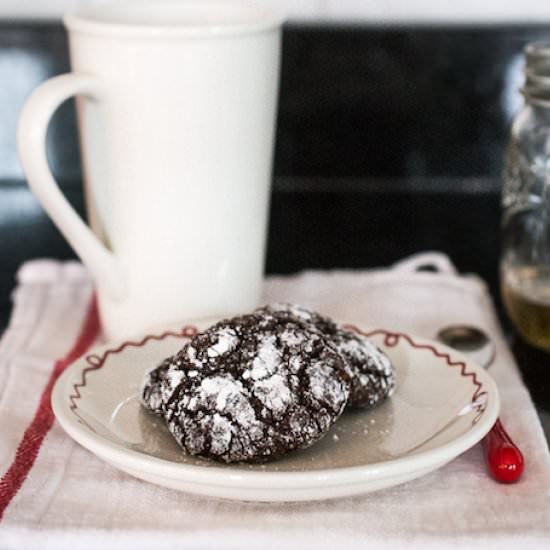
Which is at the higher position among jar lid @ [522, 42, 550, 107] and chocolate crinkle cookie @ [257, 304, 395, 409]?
jar lid @ [522, 42, 550, 107]

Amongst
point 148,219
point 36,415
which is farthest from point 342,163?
point 36,415

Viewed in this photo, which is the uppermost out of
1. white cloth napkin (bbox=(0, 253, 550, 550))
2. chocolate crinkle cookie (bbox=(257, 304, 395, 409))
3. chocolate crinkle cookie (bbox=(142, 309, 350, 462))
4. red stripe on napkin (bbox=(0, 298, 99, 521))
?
chocolate crinkle cookie (bbox=(142, 309, 350, 462))

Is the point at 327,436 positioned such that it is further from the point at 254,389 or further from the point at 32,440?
the point at 32,440

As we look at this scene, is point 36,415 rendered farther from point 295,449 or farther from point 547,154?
point 547,154

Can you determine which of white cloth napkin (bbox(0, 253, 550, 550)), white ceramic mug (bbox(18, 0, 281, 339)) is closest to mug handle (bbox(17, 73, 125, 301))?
white ceramic mug (bbox(18, 0, 281, 339))

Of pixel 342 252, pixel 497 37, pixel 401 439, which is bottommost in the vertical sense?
pixel 342 252

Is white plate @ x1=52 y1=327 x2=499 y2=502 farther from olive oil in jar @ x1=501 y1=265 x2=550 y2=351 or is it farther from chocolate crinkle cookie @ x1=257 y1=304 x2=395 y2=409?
olive oil in jar @ x1=501 y1=265 x2=550 y2=351
